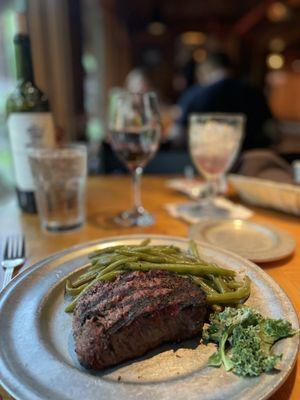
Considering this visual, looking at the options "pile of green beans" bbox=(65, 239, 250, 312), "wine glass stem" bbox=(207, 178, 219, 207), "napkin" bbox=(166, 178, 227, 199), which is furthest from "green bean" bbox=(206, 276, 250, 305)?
"napkin" bbox=(166, 178, 227, 199)

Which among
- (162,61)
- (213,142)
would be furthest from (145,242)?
(162,61)

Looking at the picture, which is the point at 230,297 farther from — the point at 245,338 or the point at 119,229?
the point at 119,229

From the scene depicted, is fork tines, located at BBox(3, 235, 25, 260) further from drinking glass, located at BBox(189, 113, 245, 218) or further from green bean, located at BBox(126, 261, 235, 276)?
drinking glass, located at BBox(189, 113, 245, 218)

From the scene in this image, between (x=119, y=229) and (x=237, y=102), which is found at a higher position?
(x=237, y=102)

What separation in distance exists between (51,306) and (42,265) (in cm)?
10

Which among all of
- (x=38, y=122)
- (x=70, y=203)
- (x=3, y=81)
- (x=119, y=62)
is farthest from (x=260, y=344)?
(x=119, y=62)

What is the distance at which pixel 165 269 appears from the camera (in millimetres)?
509

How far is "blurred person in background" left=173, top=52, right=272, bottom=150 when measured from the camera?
2783 mm

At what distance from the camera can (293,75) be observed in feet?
28.5

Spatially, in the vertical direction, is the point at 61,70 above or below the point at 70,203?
above

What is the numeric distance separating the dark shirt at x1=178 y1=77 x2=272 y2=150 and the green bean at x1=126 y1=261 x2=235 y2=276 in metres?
2.45

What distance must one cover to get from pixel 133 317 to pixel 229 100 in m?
2.66

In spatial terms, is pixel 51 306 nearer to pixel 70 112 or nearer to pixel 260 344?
pixel 260 344

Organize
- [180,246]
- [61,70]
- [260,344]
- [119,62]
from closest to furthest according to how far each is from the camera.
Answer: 1. [260,344]
2. [180,246]
3. [61,70]
4. [119,62]
